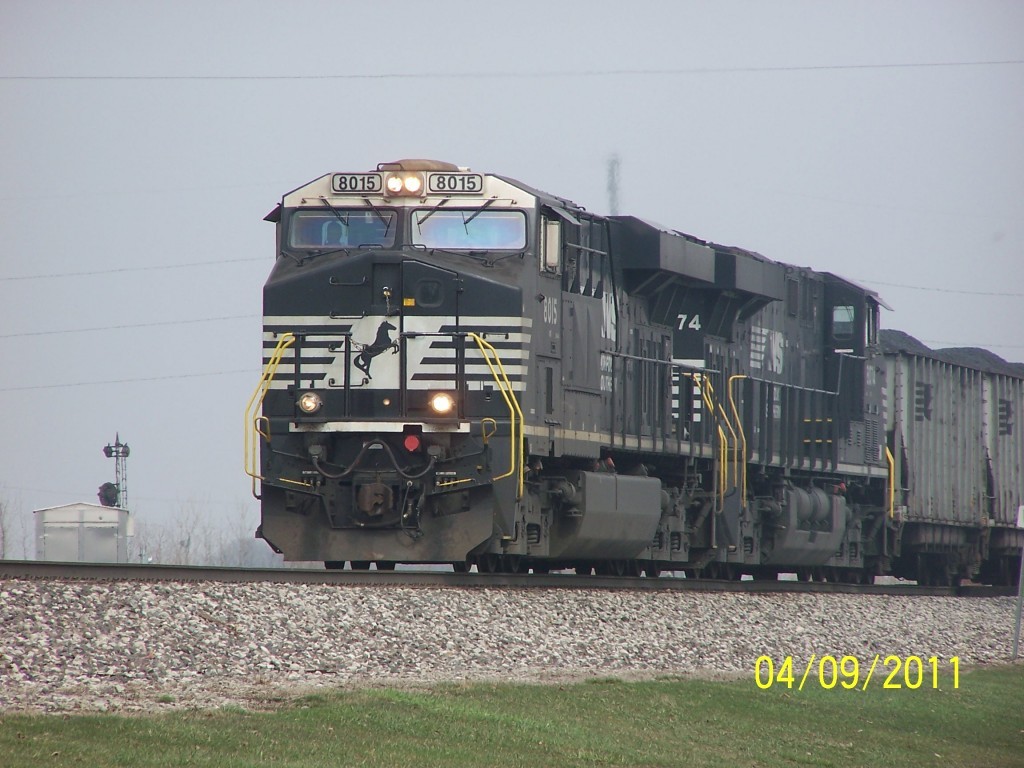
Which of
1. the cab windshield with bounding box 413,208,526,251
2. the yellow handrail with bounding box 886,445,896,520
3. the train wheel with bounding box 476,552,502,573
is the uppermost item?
the cab windshield with bounding box 413,208,526,251

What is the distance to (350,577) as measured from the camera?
48.4 feet

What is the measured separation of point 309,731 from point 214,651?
6.90 ft

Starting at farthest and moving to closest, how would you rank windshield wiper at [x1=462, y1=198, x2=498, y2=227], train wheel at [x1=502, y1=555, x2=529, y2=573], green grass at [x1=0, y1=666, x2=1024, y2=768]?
train wheel at [x1=502, y1=555, x2=529, y2=573]
windshield wiper at [x1=462, y1=198, x2=498, y2=227]
green grass at [x1=0, y1=666, x2=1024, y2=768]

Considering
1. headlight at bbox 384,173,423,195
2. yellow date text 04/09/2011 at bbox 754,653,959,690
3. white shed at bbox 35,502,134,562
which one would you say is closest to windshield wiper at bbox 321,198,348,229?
headlight at bbox 384,173,423,195

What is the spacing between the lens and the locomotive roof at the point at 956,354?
27.1 metres

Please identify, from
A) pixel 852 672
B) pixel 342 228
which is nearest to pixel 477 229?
pixel 342 228

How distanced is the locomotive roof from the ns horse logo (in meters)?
12.3

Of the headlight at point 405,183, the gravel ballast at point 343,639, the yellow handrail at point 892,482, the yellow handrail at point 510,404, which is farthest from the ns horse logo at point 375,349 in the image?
the yellow handrail at point 892,482

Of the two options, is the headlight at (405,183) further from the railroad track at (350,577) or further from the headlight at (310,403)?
the railroad track at (350,577)

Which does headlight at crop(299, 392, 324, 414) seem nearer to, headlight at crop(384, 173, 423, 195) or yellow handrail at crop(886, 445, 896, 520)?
headlight at crop(384, 173, 423, 195)

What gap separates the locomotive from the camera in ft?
51.7

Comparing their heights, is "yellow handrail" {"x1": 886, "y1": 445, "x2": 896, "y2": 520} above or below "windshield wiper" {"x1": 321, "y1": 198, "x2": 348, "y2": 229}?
below

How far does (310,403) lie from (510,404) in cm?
198

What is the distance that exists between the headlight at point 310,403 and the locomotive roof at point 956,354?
1280 centimetres
